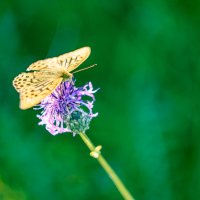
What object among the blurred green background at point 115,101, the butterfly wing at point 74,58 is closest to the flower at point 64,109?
the butterfly wing at point 74,58

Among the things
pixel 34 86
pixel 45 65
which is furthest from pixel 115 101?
pixel 34 86

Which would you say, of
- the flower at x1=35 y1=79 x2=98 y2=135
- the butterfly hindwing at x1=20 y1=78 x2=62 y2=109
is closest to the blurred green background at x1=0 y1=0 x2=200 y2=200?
the flower at x1=35 y1=79 x2=98 y2=135

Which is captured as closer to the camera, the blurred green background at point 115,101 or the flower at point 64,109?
the flower at point 64,109

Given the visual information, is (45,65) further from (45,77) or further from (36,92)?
(36,92)

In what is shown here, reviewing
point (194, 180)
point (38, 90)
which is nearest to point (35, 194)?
point (194, 180)

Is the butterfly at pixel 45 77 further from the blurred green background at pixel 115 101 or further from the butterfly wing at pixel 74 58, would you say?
the blurred green background at pixel 115 101
